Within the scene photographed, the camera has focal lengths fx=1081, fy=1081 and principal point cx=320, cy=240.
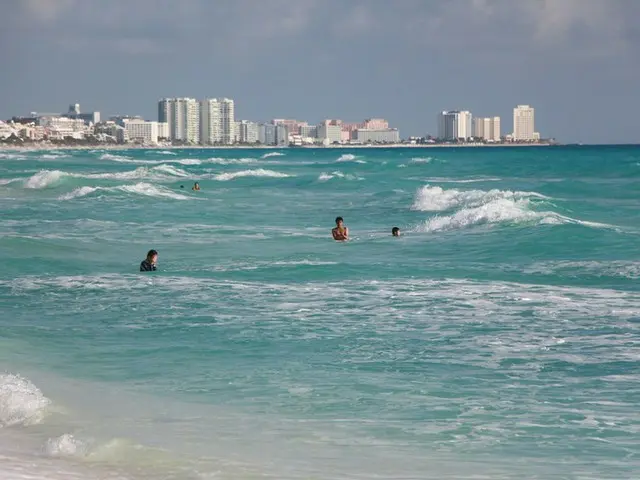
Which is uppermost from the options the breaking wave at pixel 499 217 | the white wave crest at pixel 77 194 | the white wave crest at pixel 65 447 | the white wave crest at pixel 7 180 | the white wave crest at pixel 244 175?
the white wave crest at pixel 244 175

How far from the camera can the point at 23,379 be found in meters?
9.66

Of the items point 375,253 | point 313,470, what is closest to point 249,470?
point 313,470

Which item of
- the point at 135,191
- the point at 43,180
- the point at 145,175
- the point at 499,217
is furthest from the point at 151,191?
the point at 499,217

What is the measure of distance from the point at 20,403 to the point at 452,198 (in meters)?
31.6

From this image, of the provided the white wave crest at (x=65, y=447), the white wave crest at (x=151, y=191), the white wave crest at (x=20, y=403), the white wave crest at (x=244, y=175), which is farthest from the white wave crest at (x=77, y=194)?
the white wave crest at (x=65, y=447)

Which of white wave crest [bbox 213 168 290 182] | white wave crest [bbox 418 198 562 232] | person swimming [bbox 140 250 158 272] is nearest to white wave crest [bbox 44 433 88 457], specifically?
person swimming [bbox 140 250 158 272]

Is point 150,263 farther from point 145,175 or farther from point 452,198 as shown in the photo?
point 145,175

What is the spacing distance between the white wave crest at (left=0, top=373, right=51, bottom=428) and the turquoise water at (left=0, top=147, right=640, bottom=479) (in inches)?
0.9

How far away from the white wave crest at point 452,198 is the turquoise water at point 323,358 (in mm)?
12306

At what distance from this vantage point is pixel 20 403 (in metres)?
8.70

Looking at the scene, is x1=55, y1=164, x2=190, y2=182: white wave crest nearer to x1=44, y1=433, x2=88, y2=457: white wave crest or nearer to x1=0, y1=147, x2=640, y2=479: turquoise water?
x1=0, y1=147, x2=640, y2=479: turquoise water

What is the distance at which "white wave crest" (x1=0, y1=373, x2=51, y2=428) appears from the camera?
8414 mm

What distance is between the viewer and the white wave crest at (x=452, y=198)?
120 feet

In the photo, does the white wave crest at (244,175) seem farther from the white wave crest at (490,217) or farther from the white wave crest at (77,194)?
the white wave crest at (490,217)
